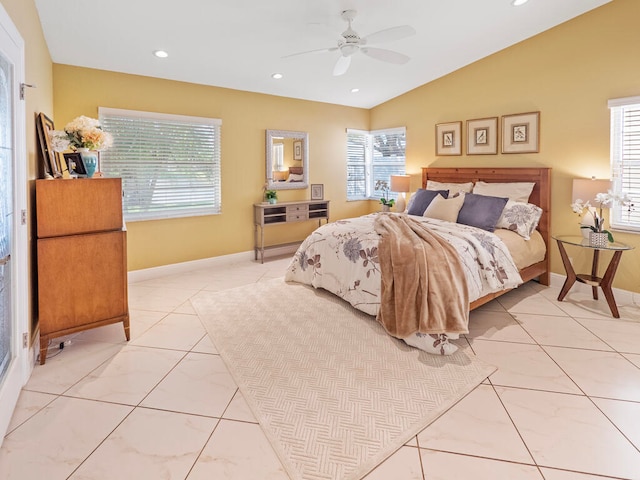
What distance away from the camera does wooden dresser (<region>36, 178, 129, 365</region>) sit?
262 cm

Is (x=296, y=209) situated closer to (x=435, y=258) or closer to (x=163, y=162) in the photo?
(x=163, y=162)

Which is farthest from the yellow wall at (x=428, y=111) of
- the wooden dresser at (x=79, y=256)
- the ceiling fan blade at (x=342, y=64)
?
the ceiling fan blade at (x=342, y=64)

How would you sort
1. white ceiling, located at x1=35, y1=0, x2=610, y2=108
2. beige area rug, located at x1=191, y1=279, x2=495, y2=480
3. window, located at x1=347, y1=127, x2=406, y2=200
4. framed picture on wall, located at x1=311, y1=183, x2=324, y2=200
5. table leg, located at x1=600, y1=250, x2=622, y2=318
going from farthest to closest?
1. window, located at x1=347, y1=127, x2=406, y2=200
2. framed picture on wall, located at x1=311, y1=183, x2=324, y2=200
3. table leg, located at x1=600, y1=250, x2=622, y2=318
4. white ceiling, located at x1=35, y1=0, x2=610, y2=108
5. beige area rug, located at x1=191, y1=279, x2=495, y2=480

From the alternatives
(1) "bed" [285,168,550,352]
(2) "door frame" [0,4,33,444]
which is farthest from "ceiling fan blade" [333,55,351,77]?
(2) "door frame" [0,4,33,444]

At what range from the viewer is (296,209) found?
5.86m

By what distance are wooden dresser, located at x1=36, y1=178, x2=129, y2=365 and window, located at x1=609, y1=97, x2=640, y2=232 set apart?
15.0 feet

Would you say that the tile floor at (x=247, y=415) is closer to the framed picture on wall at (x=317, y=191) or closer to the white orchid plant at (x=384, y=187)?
the framed picture on wall at (x=317, y=191)

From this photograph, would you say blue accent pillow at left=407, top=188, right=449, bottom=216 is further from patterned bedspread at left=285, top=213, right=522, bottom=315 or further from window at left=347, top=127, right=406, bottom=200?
window at left=347, top=127, right=406, bottom=200

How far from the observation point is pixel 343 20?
3541 millimetres

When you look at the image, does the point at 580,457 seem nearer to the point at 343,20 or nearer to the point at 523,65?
the point at 343,20

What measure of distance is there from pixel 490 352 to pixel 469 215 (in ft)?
6.09

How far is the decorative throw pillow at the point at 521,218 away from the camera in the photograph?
4.06 metres

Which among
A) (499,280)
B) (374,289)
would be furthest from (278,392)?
(499,280)

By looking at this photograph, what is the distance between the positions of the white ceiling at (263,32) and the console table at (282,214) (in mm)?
1753
